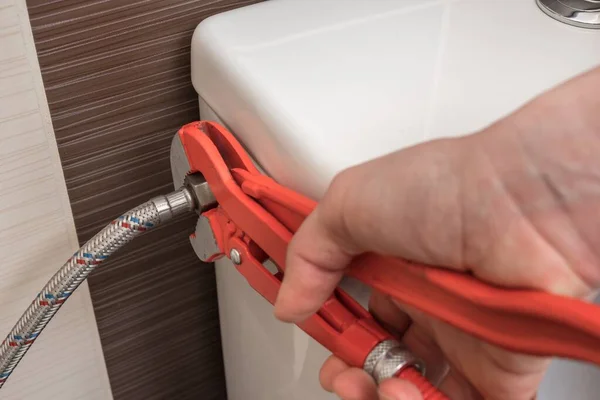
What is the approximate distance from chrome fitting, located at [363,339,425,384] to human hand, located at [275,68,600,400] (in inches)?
0.8

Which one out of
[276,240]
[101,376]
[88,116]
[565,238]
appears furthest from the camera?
[101,376]

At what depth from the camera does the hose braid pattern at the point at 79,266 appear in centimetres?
40

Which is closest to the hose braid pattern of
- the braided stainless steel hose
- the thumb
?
the braided stainless steel hose

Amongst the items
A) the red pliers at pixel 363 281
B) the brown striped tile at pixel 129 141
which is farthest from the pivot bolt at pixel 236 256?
the brown striped tile at pixel 129 141

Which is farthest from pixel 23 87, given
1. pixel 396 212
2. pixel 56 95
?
pixel 396 212

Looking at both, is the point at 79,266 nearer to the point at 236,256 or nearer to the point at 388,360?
the point at 236,256

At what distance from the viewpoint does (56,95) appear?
17.0 inches

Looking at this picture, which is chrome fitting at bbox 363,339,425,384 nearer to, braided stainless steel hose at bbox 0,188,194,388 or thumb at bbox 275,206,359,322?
thumb at bbox 275,206,359,322

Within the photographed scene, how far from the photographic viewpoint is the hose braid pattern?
1.32 feet

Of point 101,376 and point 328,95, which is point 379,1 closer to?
point 328,95

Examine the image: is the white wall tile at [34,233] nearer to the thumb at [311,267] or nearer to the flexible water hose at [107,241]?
the flexible water hose at [107,241]

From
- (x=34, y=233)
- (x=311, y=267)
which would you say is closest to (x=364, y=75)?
(x=311, y=267)

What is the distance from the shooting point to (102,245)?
16.0 inches

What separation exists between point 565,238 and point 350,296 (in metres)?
0.14
